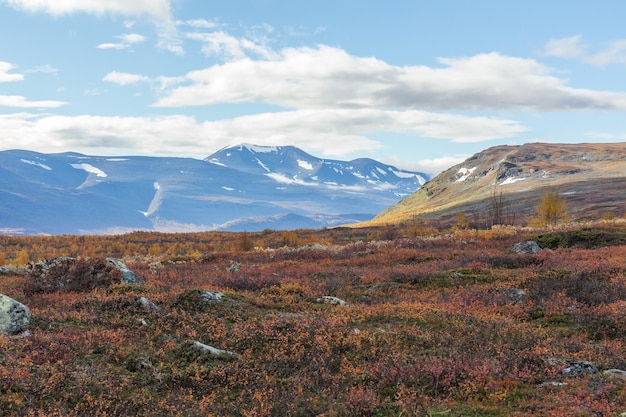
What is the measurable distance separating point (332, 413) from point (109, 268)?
719 inches

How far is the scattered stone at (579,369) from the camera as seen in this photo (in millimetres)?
10875

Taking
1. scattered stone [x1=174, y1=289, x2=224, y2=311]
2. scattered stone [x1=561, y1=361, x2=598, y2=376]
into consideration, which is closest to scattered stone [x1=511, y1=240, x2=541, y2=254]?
scattered stone [x1=561, y1=361, x2=598, y2=376]

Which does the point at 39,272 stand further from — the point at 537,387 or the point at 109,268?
the point at 537,387

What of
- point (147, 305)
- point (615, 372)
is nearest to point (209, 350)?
point (147, 305)

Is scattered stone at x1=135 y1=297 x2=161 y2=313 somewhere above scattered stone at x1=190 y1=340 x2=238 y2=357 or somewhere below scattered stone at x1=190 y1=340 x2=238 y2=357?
above

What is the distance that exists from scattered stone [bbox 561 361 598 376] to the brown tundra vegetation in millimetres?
46

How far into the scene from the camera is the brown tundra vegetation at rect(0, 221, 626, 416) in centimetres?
946

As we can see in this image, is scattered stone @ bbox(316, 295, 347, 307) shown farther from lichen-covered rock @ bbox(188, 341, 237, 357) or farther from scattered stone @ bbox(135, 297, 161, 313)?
lichen-covered rock @ bbox(188, 341, 237, 357)

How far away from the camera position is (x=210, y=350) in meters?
12.4

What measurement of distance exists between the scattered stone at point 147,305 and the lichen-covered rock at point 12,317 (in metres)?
3.34

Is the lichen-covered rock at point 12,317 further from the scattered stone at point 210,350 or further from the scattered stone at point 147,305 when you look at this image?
the scattered stone at point 210,350

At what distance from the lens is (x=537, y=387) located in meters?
10.2

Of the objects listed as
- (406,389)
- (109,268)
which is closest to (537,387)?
(406,389)

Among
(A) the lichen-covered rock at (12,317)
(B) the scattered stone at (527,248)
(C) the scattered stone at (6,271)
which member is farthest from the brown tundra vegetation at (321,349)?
(B) the scattered stone at (527,248)
